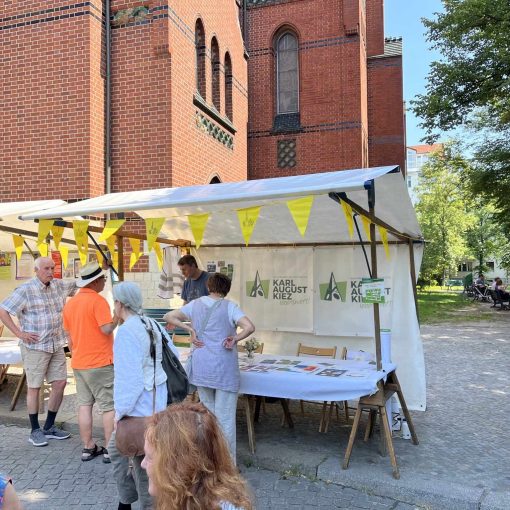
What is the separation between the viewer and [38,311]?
540cm

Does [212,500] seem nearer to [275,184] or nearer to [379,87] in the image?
[275,184]

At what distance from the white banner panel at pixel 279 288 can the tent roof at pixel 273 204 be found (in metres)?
0.25

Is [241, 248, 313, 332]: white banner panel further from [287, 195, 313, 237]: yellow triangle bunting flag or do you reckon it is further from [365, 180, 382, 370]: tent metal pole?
[287, 195, 313, 237]: yellow triangle bunting flag

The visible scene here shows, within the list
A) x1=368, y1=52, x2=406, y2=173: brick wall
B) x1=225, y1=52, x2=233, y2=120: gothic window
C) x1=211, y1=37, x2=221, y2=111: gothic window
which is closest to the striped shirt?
x1=211, y1=37, x2=221, y2=111: gothic window

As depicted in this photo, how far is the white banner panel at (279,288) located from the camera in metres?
7.39

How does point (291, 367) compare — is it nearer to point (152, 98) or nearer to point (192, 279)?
point (192, 279)

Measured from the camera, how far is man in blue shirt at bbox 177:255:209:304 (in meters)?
6.61

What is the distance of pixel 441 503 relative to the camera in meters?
4.01

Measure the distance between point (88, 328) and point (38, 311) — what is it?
1049 millimetres

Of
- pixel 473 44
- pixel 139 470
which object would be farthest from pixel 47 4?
pixel 473 44

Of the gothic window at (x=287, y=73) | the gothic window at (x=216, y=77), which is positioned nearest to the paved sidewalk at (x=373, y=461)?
the gothic window at (x=216, y=77)

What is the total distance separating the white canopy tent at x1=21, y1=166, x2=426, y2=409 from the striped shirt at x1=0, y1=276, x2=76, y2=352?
2.60 ft

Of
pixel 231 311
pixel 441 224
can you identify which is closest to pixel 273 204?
pixel 231 311

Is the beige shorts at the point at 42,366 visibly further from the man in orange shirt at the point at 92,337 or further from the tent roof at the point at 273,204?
the tent roof at the point at 273,204
